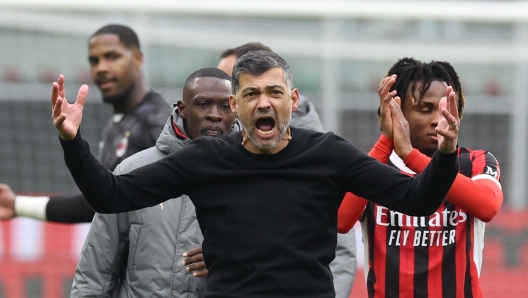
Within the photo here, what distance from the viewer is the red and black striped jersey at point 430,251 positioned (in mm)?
3564

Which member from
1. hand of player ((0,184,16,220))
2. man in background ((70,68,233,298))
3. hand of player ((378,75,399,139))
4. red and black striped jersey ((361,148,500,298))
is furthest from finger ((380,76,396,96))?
hand of player ((0,184,16,220))

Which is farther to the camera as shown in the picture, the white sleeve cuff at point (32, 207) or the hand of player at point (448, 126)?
the white sleeve cuff at point (32, 207)

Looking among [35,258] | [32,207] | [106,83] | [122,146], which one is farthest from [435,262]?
[35,258]

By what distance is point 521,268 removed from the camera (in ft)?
30.3

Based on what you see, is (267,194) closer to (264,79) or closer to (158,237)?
(264,79)

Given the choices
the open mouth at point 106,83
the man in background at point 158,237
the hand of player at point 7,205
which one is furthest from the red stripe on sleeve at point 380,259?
the open mouth at point 106,83

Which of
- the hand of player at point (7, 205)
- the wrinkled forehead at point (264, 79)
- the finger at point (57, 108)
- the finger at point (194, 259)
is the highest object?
the wrinkled forehead at point (264, 79)

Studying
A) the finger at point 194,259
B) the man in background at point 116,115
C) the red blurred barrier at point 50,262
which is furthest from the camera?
the red blurred barrier at point 50,262

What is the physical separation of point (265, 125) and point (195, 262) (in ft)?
2.25

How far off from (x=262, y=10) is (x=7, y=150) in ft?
10.3

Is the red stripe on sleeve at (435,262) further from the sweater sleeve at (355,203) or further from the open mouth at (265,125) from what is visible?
the open mouth at (265,125)

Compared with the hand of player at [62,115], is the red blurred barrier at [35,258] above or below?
below

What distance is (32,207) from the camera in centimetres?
498

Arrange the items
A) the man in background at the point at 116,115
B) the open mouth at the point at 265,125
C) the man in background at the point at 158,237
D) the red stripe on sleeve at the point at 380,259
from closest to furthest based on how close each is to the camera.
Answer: the open mouth at the point at 265,125, the man in background at the point at 158,237, the red stripe on sleeve at the point at 380,259, the man in background at the point at 116,115
